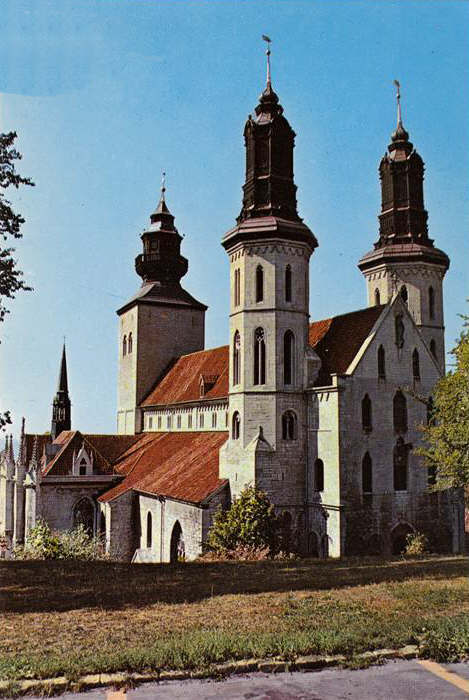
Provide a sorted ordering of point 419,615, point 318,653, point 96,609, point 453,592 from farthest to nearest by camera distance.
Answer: point 453,592 < point 96,609 < point 419,615 < point 318,653

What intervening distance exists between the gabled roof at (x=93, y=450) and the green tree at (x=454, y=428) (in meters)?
23.4

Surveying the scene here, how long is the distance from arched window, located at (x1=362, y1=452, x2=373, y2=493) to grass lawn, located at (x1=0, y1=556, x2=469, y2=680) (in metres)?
11.1

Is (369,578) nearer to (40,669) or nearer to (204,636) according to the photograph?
(204,636)

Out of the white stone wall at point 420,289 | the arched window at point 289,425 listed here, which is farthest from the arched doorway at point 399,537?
the white stone wall at point 420,289

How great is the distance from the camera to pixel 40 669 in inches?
326

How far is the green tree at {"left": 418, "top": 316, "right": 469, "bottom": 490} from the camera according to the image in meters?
26.4

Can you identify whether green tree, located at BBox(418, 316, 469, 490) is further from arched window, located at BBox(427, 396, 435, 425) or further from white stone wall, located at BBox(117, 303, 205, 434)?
white stone wall, located at BBox(117, 303, 205, 434)

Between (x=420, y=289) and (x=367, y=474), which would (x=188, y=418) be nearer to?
(x=367, y=474)

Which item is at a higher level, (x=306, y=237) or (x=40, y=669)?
(x=306, y=237)

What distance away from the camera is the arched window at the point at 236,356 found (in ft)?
104

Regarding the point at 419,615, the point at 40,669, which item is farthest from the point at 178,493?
the point at 40,669

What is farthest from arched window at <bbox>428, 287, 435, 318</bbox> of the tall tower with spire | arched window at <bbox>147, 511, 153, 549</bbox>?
the tall tower with spire

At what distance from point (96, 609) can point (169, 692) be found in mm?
4749

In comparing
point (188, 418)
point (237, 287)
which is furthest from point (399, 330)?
point (188, 418)
